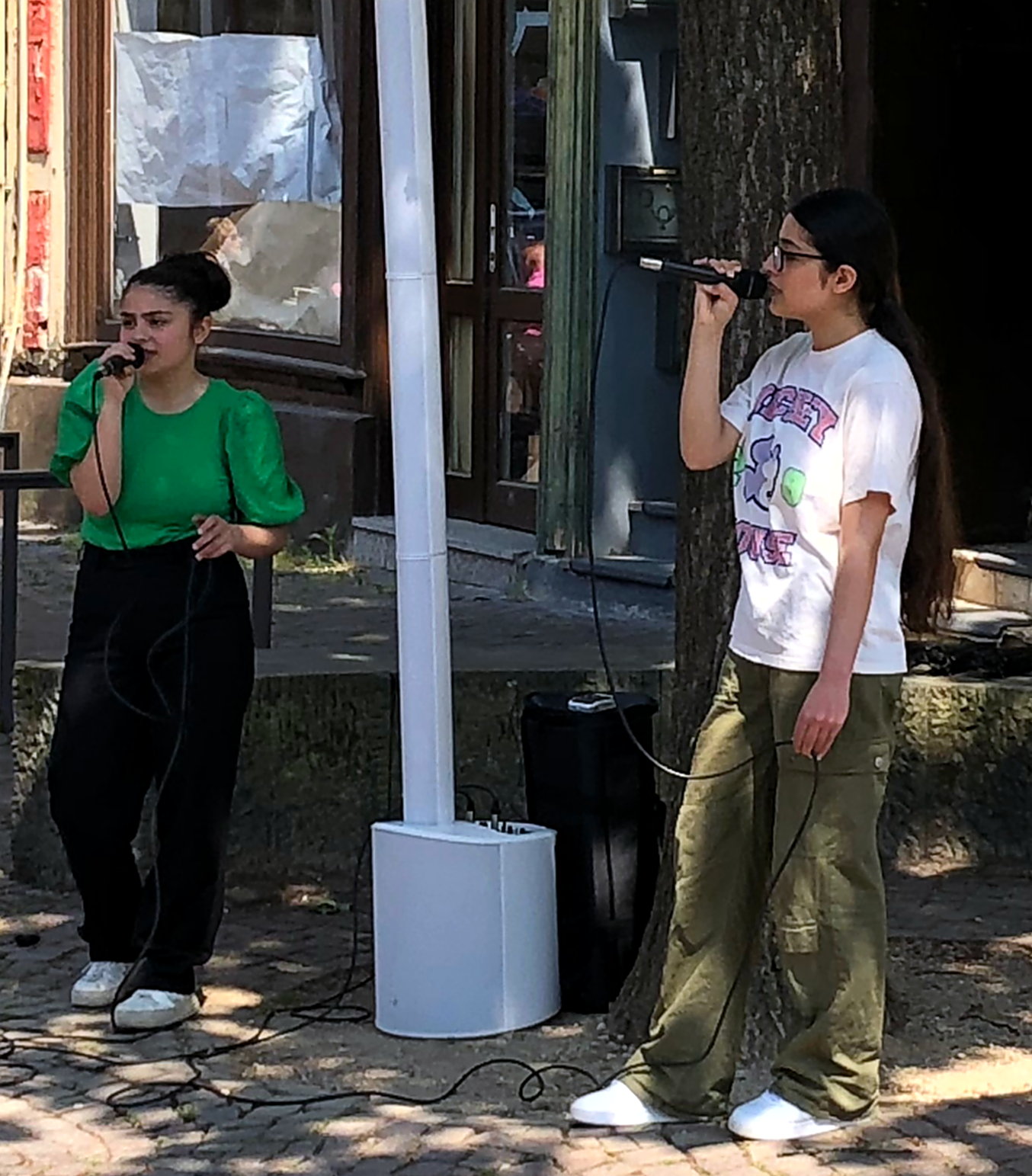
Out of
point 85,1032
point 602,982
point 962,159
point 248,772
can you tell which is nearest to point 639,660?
point 248,772

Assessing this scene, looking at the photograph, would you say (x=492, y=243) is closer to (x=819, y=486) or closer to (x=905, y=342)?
(x=905, y=342)

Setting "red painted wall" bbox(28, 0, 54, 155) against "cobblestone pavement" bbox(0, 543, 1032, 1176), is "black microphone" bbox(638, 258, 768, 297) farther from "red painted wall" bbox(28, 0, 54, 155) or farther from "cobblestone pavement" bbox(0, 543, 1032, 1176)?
A: "red painted wall" bbox(28, 0, 54, 155)

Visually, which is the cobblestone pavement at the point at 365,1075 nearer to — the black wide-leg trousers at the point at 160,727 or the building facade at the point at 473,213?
the black wide-leg trousers at the point at 160,727

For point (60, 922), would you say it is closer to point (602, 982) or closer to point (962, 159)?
point (602, 982)

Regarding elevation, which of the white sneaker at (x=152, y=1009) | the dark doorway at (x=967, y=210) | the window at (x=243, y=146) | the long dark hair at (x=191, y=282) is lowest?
the white sneaker at (x=152, y=1009)

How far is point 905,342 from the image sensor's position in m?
4.55

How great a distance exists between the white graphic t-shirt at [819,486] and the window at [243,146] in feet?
26.4

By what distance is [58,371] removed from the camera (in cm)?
1467

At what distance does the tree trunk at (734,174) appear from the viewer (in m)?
5.03

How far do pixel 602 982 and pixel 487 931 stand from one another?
0.37 meters

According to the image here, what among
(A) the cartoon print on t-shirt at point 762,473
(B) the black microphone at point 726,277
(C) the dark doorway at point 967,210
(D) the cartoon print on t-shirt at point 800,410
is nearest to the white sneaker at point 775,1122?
(A) the cartoon print on t-shirt at point 762,473

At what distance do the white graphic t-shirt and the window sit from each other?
317 inches

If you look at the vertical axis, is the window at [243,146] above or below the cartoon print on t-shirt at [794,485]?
above

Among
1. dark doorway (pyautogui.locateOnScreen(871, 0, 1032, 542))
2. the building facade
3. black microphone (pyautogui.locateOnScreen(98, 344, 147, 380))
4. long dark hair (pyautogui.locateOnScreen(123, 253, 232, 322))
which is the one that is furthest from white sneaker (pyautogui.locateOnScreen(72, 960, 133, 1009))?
dark doorway (pyautogui.locateOnScreen(871, 0, 1032, 542))
